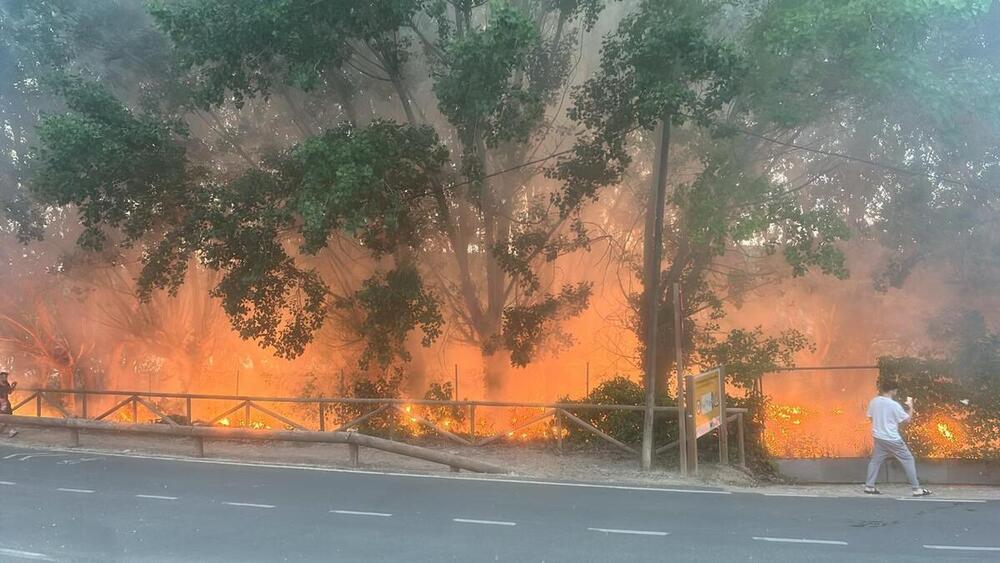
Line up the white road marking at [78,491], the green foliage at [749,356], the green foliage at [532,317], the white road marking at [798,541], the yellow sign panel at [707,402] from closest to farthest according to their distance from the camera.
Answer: the white road marking at [798,541] < the white road marking at [78,491] < the yellow sign panel at [707,402] < the green foliage at [749,356] < the green foliage at [532,317]

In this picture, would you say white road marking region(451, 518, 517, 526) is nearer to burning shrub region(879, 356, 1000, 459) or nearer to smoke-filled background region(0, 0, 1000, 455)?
smoke-filled background region(0, 0, 1000, 455)

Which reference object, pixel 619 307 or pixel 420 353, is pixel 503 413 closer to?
pixel 420 353

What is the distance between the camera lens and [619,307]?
20797mm

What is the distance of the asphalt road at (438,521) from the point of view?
7121 millimetres

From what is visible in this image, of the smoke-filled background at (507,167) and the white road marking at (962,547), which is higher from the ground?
the smoke-filled background at (507,167)

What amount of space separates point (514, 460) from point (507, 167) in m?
6.93

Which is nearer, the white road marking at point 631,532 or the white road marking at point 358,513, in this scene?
the white road marking at point 631,532

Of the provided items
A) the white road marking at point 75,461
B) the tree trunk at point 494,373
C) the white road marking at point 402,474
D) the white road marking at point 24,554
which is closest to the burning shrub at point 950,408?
the white road marking at point 402,474

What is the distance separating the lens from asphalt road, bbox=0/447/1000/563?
7.12 metres

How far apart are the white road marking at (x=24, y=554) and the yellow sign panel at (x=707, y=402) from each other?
844 cm

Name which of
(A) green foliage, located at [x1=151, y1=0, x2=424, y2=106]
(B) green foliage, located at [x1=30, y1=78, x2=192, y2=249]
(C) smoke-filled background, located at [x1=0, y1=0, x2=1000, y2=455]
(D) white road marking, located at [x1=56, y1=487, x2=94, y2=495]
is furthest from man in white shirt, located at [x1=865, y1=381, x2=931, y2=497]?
(B) green foliage, located at [x1=30, y1=78, x2=192, y2=249]

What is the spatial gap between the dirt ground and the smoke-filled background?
2.36 meters

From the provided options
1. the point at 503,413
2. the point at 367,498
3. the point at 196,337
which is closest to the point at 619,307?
the point at 503,413

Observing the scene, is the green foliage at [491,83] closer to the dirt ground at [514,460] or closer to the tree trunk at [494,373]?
the dirt ground at [514,460]
